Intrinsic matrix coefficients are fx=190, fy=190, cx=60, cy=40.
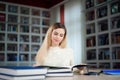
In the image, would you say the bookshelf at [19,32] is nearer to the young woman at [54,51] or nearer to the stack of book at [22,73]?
the young woman at [54,51]

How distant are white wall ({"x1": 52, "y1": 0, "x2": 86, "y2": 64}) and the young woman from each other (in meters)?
2.96

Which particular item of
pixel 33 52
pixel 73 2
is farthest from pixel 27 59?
pixel 73 2

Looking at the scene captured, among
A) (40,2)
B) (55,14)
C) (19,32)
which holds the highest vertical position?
(40,2)

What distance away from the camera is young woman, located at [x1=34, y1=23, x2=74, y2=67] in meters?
1.15

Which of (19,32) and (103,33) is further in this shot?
(19,32)

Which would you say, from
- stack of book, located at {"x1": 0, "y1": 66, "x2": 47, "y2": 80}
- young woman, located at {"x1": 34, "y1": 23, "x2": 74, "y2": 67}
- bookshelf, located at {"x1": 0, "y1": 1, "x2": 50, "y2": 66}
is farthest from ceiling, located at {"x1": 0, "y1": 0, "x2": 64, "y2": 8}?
stack of book, located at {"x1": 0, "y1": 66, "x2": 47, "y2": 80}

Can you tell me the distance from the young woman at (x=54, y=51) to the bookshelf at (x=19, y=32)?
3834 millimetres

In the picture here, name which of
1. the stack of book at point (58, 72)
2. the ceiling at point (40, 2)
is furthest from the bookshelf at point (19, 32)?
the stack of book at point (58, 72)

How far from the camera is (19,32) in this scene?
5062 millimetres

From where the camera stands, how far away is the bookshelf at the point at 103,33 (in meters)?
3.41

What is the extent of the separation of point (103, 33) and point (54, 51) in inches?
103

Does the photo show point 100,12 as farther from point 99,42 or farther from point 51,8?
point 51,8

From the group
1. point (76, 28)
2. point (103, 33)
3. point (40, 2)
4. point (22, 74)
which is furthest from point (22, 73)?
point (40, 2)

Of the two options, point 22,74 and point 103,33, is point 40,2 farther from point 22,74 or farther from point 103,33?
point 22,74
